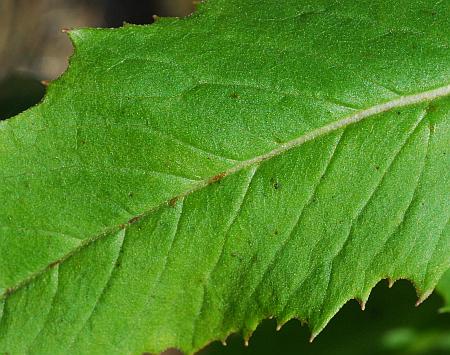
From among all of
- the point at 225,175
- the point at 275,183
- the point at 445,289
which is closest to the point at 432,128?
the point at 275,183

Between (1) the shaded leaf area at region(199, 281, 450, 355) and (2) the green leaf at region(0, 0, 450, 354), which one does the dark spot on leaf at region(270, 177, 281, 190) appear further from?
(1) the shaded leaf area at region(199, 281, 450, 355)

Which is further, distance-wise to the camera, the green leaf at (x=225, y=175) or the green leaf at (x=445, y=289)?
the green leaf at (x=445, y=289)

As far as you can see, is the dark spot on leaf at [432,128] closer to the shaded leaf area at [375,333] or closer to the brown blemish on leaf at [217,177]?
the brown blemish on leaf at [217,177]

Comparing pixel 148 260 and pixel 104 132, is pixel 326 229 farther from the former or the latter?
pixel 104 132

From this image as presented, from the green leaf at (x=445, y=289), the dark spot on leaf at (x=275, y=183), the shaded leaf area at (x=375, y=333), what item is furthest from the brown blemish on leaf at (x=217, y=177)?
the shaded leaf area at (x=375, y=333)

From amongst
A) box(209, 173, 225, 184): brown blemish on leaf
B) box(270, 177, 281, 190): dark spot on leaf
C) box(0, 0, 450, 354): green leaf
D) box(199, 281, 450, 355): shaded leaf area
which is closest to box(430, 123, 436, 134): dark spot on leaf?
box(0, 0, 450, 354): green leaf

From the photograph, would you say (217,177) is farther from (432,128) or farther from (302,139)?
(432,128)
